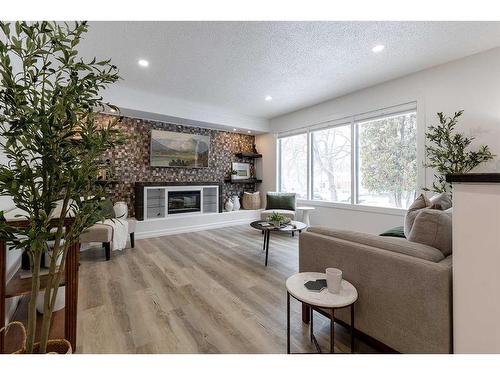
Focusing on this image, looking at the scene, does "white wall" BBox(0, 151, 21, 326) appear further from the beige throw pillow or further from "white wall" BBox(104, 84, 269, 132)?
the beige throw pillow

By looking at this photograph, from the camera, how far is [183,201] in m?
5.18

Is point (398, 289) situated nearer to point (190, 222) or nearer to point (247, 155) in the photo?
point (190, 222)

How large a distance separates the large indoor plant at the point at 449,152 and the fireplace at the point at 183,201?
171 inches

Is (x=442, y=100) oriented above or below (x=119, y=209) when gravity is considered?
above

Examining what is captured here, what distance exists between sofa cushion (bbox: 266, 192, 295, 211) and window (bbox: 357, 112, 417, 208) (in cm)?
136

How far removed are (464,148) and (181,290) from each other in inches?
153

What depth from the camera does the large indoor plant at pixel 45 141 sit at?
81 centimetres

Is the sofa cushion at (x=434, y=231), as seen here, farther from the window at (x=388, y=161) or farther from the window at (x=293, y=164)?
the window at (x=293, y=164)

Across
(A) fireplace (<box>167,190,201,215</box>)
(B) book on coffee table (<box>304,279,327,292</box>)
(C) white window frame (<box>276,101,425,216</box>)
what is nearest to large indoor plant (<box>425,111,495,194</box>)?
(C) white window frame (<box>276,101,425,216</box>)

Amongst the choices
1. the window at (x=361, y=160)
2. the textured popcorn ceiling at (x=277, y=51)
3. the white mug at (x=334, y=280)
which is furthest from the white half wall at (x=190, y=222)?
the white mug at (x=334, y=280)

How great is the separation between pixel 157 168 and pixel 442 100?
16.6 feet

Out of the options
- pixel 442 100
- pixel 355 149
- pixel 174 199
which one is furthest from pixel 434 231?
pixel 174 199
